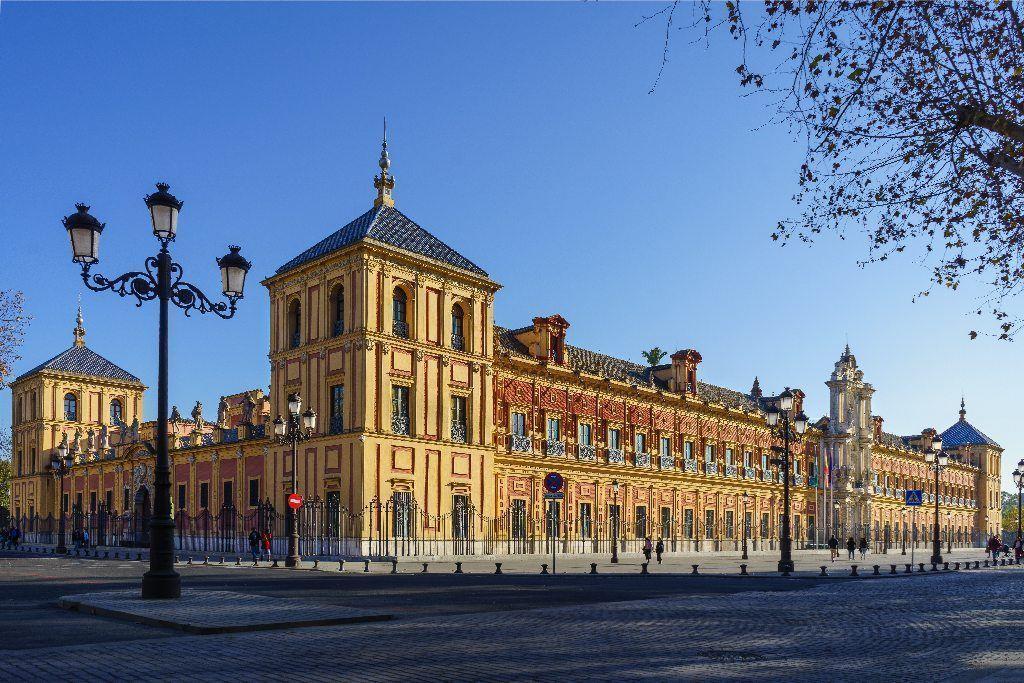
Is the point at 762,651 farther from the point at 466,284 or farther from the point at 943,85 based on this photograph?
the point at 466,284

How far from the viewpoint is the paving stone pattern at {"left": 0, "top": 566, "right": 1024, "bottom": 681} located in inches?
347

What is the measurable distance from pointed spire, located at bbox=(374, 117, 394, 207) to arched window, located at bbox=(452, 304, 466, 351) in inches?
212

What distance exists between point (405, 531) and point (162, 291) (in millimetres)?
23371

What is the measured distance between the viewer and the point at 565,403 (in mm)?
47531

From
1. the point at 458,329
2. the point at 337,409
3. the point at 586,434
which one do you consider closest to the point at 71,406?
the point at 337,409

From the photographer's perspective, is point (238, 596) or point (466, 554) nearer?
point (238, 596)

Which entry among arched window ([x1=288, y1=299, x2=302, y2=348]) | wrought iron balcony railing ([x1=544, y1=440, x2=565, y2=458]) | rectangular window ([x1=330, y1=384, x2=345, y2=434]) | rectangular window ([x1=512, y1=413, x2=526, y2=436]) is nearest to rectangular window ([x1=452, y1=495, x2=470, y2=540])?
rectangular window ([x1=512, y1=413, x2=526, y2=436])

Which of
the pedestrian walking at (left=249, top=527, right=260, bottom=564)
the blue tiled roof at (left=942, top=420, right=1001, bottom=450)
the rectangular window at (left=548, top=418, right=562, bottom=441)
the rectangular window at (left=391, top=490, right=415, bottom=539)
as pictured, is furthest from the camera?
the blue tiled roof at (left=942, top=420, right=1001, bottom=450)

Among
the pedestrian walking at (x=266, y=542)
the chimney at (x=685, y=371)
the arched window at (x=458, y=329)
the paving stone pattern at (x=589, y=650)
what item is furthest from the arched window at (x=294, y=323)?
the paving stone pattern at (x=589, y=650)

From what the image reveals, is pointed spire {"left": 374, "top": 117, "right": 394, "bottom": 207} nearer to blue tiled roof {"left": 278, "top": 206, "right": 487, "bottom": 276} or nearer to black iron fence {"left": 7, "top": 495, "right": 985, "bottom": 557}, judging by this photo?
blue tiled roof {"left": 278, "top": 206, "right": 487, "bottom": 276}

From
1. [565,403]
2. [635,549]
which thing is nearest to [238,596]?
[565,403]

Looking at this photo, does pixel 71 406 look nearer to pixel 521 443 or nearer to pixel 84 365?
pixel 84 365

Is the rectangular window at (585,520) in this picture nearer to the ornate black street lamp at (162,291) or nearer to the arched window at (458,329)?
the arched window at (458,329)

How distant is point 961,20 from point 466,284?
32.1 metres
